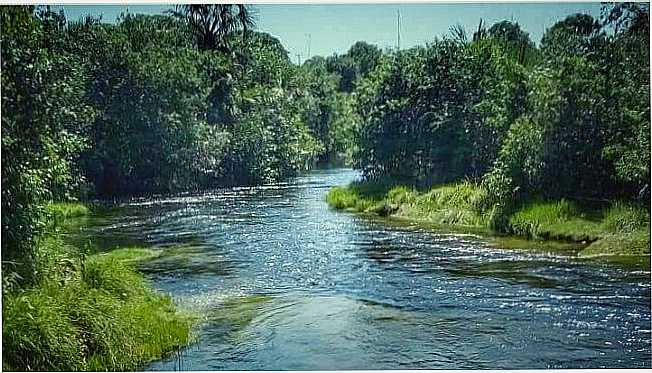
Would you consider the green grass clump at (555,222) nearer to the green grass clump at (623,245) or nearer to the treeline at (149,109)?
the green grass clump at (623,245)

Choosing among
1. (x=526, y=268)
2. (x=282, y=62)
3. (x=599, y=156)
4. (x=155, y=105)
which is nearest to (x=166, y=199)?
(x=155, y=105)

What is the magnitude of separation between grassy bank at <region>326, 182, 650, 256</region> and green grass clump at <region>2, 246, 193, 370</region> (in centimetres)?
105

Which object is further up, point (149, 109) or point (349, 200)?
point (149, 109)

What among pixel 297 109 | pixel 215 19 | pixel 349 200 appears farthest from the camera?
pixel 297 109

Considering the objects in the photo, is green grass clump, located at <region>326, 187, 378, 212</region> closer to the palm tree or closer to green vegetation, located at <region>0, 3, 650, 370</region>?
green vegetation, located at <region>0, 3, 650, 370</region>

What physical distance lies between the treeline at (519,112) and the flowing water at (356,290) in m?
0.31

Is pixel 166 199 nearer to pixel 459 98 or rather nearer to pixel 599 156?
pixel 459 98

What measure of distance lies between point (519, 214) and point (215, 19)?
1.67m

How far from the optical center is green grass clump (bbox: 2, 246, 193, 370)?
3.35 metres

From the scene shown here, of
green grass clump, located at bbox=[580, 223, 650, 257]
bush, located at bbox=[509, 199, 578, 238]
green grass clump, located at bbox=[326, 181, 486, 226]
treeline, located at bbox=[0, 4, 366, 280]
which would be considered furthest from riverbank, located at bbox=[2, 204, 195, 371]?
green grass clump, located at bbox=[580, 223, 650, 257]

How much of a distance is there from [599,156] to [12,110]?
8.15 ft

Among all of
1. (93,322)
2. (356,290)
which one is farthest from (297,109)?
(93,322)

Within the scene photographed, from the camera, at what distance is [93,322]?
11.3ft

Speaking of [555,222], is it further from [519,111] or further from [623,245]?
[519,111]
